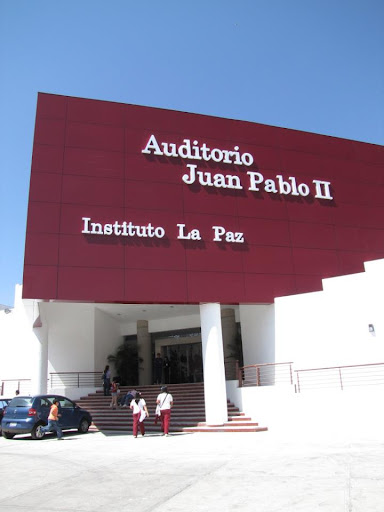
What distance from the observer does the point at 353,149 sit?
22.3 meters

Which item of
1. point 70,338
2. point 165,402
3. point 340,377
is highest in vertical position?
point 70,338

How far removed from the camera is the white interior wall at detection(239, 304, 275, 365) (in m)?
18.6

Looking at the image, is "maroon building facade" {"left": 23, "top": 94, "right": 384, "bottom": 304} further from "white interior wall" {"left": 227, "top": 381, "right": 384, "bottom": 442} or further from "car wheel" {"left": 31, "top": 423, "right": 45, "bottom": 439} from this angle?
"car wheel" {"left": 31, "top": 423, "right": 45, "bottom": 439}

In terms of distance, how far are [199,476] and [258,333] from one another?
12.2 metres

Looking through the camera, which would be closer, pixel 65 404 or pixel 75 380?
pixel 65 404

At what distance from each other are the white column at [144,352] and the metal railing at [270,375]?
742cm

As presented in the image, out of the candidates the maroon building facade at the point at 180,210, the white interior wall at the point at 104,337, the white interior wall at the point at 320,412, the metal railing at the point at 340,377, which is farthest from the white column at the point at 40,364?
the metal railing at the point at 340,377

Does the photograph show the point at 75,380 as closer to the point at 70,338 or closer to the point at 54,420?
the point at 70,338

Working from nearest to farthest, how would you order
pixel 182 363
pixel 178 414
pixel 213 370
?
pixel 213 370 < pixel 178 414 < pixel 182 363

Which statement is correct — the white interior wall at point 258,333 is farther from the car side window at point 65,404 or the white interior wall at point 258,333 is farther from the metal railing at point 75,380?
the metal railing at point 75,380

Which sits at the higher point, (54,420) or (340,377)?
(340,377)

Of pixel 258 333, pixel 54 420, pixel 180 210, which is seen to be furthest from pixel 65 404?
pixel 258 333

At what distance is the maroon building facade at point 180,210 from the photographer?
16141 mm

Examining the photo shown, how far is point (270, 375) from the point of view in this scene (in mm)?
18453
